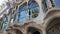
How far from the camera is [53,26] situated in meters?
16.8

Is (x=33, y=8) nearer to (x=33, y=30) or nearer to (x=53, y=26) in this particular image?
(x=33, y=30)

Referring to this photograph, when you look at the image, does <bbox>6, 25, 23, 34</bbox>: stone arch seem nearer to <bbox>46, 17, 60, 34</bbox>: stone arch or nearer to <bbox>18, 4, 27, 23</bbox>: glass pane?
<bbox>18, 4, 27, 23</bbox>: glass pane

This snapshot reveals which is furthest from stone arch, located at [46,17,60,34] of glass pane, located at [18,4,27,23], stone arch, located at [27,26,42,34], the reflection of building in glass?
glass pane, located at [18,4,27,23]

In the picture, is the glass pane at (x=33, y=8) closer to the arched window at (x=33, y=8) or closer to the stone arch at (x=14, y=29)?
the arched window at (x=33, y=8)

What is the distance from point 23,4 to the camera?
19594 mm

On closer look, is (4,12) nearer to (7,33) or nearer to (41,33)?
(7,33)

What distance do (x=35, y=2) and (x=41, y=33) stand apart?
3112 mm

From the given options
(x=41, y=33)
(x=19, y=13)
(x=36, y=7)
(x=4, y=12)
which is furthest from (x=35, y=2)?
(x=4, y=12)

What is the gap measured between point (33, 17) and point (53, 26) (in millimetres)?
2143

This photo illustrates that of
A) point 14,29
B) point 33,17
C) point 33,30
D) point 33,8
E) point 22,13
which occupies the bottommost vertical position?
point 33,30

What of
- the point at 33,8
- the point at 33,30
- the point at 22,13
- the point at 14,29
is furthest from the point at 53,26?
the point at 22,13

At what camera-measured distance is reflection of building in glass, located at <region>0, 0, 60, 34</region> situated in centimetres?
1624

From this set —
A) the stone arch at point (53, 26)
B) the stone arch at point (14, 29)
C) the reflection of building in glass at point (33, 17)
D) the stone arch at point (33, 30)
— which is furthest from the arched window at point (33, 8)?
the stone arch at point (53, 26)

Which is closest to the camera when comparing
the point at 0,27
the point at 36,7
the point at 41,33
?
the point at 41,33
